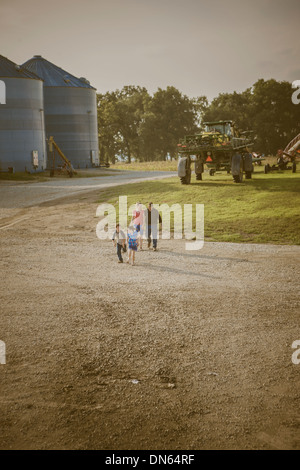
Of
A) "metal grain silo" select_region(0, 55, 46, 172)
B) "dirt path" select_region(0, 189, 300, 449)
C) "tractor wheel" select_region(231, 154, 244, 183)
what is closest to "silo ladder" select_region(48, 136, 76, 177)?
"metal grain silo" select_region(0, 55, 46, 172)

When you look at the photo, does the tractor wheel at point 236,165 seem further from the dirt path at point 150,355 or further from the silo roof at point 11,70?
the silo roof at point 11,70

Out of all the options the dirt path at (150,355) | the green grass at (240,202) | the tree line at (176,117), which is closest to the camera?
the dirt path at (150,355)

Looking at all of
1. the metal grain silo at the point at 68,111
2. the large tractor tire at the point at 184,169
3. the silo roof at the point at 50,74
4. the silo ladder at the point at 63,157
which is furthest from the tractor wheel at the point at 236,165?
the silo roof at the point at 50,74

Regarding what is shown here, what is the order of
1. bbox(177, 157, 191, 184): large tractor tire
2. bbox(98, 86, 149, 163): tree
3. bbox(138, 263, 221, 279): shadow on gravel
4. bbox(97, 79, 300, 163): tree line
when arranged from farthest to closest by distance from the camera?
bbox(98, 86, 149, 163): tree → bbox(97, 79, 300, 163): tree line → bbox(177, 157, 191, 184): large tractor tire → bbox(138, 263, 221, 279): shadow on gravel

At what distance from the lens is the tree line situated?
79.0 meters

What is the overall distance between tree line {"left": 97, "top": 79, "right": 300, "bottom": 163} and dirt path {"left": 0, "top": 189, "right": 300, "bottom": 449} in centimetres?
6840

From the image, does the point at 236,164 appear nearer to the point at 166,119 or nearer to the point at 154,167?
the point at 154,167

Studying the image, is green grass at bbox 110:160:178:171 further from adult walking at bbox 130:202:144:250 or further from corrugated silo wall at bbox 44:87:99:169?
adult walking at bbox 130:202:144:250

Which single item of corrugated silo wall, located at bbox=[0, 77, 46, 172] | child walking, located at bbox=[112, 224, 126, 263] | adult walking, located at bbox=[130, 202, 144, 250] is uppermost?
corrugated silo wall, located at bbox=[0, 77, 46, 172]

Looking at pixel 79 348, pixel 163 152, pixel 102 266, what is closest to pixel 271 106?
pixel 163 152

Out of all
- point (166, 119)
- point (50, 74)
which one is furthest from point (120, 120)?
point (50, 74)

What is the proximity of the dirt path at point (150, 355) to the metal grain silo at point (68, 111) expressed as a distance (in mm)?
47323

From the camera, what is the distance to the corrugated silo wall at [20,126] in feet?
162
